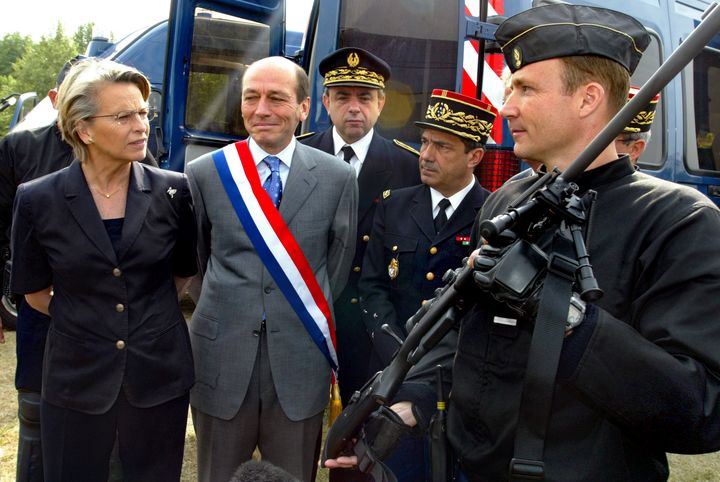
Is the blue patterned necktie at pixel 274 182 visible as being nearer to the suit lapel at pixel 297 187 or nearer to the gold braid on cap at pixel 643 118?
the suit lapel at pixel 297 187

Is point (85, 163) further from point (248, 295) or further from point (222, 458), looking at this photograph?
point (222, 458)

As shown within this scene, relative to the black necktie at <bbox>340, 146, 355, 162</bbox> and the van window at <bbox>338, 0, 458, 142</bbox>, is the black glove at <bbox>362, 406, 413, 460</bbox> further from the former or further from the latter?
the van window at <bbox>338, 0, 458, 142</bbox>

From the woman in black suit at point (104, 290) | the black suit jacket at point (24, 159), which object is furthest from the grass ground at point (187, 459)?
the woman in black suit at point (104, 290)

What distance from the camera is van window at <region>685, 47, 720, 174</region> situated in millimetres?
4828

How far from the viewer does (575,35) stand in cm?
148

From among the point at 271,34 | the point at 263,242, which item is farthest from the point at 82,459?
the point at 271,34

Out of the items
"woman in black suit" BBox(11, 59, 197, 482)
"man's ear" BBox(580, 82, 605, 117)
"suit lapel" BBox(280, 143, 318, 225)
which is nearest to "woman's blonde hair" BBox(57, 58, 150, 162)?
"woman in black suit" BBox(11, 59, 197, 482)

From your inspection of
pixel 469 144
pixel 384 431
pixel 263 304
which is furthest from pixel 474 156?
pixel 384 431

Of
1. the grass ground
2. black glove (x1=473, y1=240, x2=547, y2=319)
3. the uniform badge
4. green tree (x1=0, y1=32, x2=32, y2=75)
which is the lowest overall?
the grass ground

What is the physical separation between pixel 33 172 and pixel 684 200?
2627 millimetres

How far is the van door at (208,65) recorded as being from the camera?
424 cm

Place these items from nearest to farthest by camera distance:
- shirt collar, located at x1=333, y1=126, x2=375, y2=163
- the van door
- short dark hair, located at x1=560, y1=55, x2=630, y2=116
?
short dark hair, located at x1=560, y1=55, x2=630, y2=116
shirt collar, located at x1=333, y1=126, x2=375, y2=163
the van door

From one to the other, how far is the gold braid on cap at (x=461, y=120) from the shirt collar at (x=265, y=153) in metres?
0.70

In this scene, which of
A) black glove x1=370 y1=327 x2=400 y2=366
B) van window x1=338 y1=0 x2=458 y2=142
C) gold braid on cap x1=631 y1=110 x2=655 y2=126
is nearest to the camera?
black glove x1=370 y1=327 x2=400 y2=366
